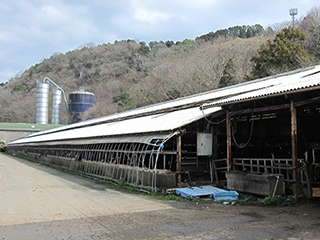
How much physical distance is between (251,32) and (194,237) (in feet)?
287

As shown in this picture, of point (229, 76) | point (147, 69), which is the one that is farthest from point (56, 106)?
point (229, 76)

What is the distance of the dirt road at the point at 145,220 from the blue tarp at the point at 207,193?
1.98 ft

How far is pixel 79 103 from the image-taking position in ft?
232

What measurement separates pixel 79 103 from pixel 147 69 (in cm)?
2109

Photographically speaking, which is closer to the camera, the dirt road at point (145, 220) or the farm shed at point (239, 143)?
the dirt road at point (145, 220)

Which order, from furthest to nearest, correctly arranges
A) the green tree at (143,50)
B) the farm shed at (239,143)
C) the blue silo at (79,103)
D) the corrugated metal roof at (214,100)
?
1. the green tree at (143,50)
2. the blue silo at (79,103)
3. the corrugated metal roof at (214,100)
4. the farm shed at (239,143)

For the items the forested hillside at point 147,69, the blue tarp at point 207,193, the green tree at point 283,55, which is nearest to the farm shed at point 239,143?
the blue tarp at point 207,193

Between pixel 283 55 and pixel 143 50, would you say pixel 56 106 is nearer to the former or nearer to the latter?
pixel 143 50

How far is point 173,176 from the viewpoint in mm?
11508

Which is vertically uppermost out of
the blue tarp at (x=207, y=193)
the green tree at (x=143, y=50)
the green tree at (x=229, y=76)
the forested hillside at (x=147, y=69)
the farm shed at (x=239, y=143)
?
the green tree at (x=143, y=50)

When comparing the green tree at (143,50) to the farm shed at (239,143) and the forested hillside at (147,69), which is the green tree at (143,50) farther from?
the farm shed at (239,143)

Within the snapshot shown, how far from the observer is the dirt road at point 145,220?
20.0 ft

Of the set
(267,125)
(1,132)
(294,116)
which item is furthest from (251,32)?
(294,116)

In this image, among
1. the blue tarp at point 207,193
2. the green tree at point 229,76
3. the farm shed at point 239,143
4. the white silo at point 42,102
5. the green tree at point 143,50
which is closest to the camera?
the farm shed at point 239,143
